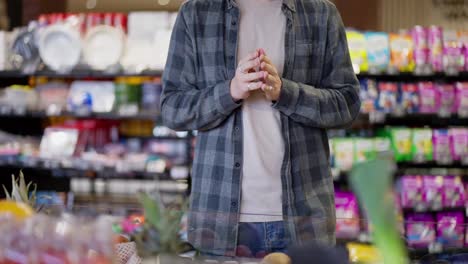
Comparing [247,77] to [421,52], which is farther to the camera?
[421,52]

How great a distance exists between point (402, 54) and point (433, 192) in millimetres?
928

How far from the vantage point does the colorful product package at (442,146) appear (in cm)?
498

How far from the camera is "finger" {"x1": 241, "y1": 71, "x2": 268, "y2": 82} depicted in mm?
1972

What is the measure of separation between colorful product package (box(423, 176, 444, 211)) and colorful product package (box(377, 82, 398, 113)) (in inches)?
20.2

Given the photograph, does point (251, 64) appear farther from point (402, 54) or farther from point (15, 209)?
point (402, 54)

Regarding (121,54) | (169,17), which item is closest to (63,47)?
(121,54)

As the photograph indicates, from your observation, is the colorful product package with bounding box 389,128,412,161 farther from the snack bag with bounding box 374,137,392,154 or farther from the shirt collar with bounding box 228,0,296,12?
the shirt collar with bounding box 228,0,296,12

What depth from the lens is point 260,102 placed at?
2125 mm

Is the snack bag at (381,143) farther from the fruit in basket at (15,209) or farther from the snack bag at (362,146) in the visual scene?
the fruit in basket at (15,209)

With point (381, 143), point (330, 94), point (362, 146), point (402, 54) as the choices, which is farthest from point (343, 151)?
point (330, 94)

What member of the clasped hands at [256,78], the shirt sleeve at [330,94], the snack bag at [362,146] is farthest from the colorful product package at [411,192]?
the clasped hands at [256,78]

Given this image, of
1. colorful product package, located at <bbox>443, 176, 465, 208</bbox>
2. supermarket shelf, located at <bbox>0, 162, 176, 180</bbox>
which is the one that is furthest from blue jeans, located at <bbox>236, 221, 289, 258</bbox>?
colorful product package, located at <bbox>443, 176, 465, 208</bbox>

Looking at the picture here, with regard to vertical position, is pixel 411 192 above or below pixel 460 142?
below

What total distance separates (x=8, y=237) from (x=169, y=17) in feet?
12.4
